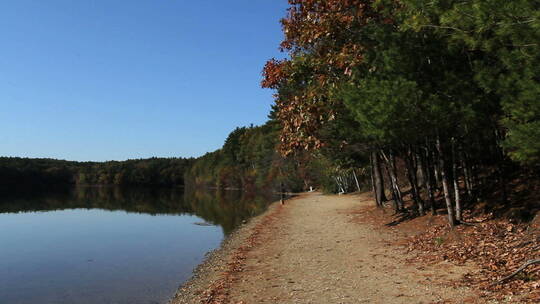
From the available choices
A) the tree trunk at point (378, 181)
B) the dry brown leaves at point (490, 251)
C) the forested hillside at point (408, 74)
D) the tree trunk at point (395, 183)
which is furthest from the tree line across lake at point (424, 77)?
the tree trunk at point (378, 181)

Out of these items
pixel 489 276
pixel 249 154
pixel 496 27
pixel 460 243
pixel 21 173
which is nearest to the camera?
pixel 496 27

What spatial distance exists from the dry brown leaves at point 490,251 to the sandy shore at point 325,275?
54 cm

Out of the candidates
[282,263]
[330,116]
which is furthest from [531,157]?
[282,263]

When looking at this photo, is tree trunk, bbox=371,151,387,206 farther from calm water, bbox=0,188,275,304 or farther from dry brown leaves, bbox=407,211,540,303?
dry brown leaves, bbox=407,211,540,303

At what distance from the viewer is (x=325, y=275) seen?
12.8 metres

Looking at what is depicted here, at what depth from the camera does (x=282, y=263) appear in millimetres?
15281

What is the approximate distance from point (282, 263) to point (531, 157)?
29.6 ft

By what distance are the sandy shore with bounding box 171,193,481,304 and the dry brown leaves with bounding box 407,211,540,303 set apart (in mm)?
543

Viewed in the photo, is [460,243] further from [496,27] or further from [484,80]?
[496,27]

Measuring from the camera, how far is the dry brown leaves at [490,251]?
29.3ft

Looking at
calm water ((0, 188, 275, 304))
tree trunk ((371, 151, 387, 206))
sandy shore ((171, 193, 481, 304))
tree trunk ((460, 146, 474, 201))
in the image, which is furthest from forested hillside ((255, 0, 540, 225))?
tree trunk ((371, 151, 387, 206))

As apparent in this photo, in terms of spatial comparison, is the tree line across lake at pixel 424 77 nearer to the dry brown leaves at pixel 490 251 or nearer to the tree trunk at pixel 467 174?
the tree trunk at pixel 467 174

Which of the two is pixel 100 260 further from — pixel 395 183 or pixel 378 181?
pixel 378 181

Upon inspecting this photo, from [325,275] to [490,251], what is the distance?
4857 mm
